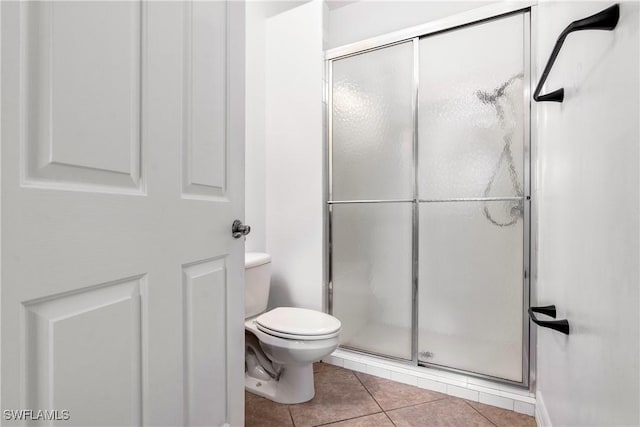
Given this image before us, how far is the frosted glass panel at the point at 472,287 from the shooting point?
1697 mm

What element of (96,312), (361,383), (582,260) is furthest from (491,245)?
(96,312)

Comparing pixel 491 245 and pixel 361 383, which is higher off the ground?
pixel 491 245

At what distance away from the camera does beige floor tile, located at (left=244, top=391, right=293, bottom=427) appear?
1517 mm

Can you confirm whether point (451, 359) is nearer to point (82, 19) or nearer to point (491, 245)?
point (491, 245)

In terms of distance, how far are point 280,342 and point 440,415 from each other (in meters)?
0.83

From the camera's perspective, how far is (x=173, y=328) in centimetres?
86

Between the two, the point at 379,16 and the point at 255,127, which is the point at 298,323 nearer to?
the point at 255,127

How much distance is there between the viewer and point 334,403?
1.67 metres

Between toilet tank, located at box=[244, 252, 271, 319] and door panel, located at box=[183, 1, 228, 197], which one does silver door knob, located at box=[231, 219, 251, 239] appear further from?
toilet tank, located at box=[244, 252, 271, 319]

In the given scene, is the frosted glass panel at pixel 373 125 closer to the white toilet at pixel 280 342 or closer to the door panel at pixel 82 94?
the white toilet at pixel 280 342

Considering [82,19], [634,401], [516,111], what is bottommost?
[634,401]

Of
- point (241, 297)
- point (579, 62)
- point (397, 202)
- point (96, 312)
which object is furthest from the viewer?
point (397, 202)

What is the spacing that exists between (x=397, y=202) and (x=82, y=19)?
166cm

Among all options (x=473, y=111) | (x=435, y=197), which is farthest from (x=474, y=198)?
(x=473, y=111)
